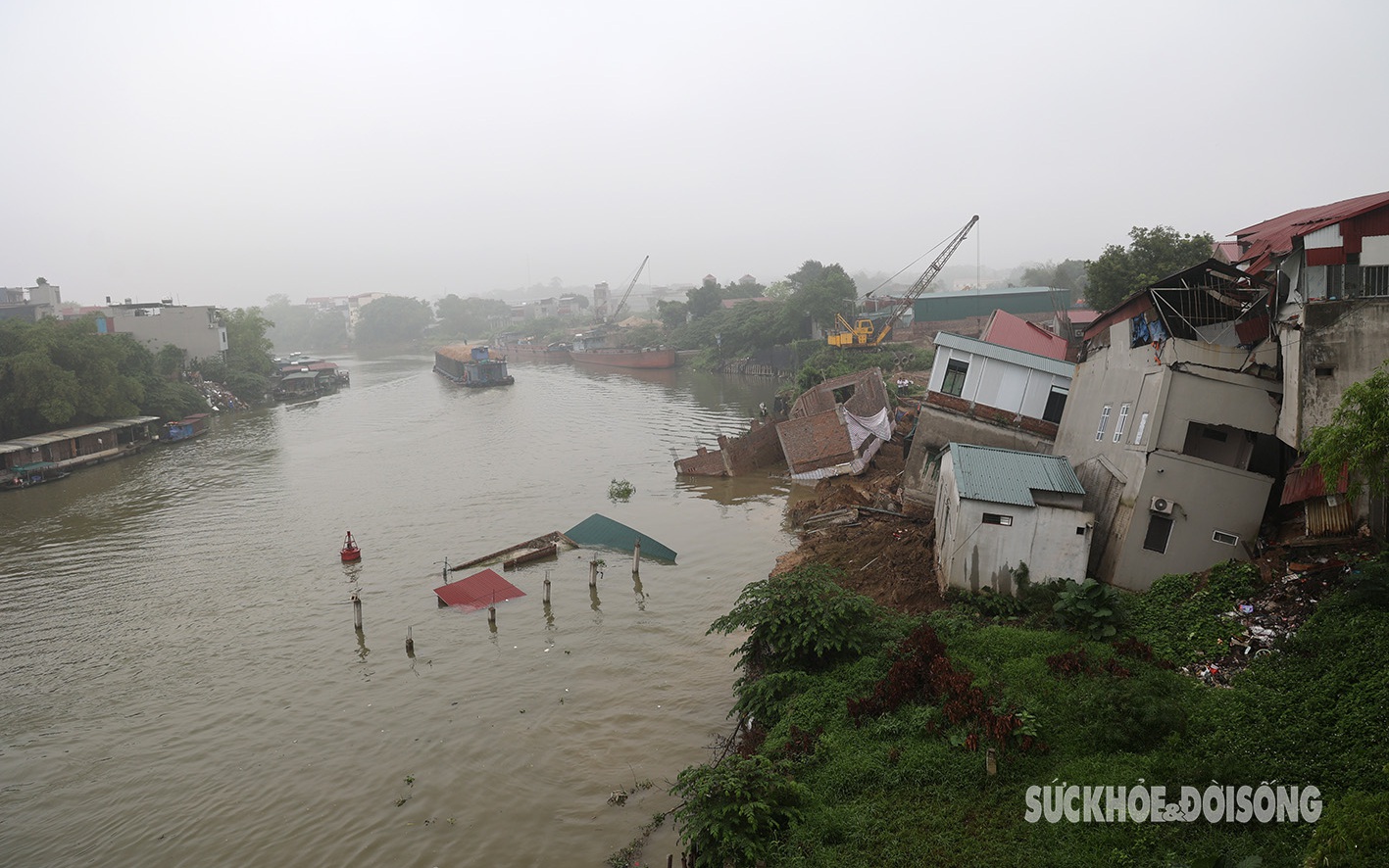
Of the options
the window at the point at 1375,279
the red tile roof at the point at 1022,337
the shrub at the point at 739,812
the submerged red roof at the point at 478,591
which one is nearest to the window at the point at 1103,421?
the window at the point at 1375,279

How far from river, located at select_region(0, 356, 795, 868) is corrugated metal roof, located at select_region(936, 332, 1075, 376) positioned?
25.0ft

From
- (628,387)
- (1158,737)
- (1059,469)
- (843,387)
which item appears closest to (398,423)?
(628,387)

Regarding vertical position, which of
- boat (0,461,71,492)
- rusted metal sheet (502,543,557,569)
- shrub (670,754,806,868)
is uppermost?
boat (0,461,71,492)

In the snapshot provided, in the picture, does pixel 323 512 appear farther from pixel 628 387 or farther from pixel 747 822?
pixel 628 387

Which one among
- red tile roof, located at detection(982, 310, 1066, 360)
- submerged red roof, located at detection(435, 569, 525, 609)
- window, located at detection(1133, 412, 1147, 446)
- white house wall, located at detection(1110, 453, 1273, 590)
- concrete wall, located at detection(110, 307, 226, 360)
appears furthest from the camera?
concrete wall, located at detection(110, 307, 226, 360)

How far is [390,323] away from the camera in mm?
138625

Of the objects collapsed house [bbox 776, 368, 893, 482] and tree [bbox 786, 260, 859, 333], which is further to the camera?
tree [bbox 786, 260, 859, 333]

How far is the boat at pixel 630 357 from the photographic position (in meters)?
77.6

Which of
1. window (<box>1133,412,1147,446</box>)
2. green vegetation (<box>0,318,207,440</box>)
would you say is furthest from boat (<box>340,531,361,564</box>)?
green vegetation (<box>0,318,207,440</box>)

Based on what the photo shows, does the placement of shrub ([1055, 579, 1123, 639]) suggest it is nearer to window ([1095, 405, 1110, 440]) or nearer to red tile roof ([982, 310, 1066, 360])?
window ([1095, 405, 1110, 440])

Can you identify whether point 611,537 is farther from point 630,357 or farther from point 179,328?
point 630,357

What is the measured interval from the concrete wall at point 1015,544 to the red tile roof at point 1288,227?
18.8ft

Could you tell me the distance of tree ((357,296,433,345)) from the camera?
139 m

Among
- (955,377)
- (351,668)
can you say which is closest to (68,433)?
(351,668)
